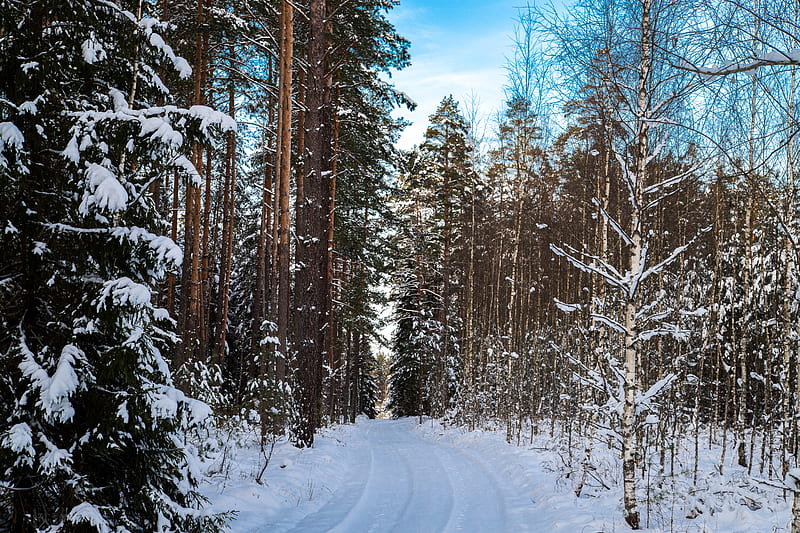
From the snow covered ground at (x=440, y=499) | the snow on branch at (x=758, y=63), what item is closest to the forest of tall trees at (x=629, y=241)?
the snow on branch at (x=758, y=63)

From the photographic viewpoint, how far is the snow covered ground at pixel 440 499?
6.58 meters

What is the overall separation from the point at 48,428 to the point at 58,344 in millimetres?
683

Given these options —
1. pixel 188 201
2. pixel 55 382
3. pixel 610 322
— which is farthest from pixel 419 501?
pixel 188 201

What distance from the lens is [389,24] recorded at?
562 inches

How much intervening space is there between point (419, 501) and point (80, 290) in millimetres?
6044

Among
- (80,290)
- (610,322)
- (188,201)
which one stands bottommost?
(610,322)

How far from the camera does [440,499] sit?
321 inches

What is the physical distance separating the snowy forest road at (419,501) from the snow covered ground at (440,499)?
2 cm

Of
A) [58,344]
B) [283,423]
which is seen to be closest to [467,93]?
[283,423]

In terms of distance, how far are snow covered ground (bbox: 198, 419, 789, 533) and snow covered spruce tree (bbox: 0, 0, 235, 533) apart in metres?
1.27

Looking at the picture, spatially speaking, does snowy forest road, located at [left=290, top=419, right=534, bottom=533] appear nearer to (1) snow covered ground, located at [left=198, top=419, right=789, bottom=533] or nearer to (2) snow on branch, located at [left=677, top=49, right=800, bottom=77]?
(1) snow covered ground, located at [left=198, top=419, right=789, bottom=533]

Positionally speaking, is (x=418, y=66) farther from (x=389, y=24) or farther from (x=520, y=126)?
(x=520, y=126)

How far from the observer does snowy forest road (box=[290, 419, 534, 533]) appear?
21.9 feet

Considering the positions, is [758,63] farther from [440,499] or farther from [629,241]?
[440,499]
